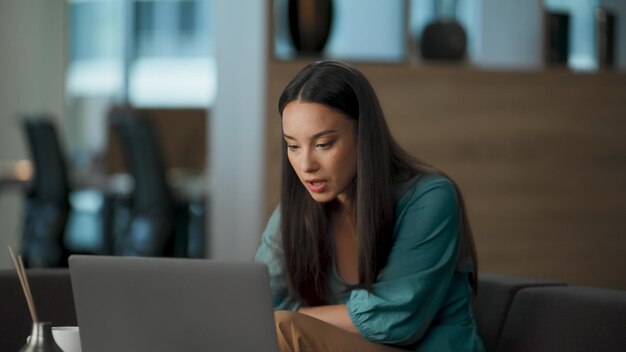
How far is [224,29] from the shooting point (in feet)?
15.6

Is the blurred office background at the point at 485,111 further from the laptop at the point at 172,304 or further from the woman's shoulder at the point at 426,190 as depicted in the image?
the laptop at the point at 172,304

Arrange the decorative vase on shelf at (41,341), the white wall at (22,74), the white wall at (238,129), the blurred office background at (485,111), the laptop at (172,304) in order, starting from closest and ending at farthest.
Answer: the decorative vase on shelf at (41,341), the laptop at (172,304), the white wall at (238,129), the blurred office background at (485,111), the white wall at (22,74)

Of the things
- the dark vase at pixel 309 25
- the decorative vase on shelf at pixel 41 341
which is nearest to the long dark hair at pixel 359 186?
the decorative vase on shelf at pixel 41 341

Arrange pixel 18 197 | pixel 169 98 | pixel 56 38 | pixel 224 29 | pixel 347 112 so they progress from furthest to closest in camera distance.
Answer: pixel 169 98 < pixel 56 38 < pixel 18 197 < pixel 224 29 < pixel 347 112

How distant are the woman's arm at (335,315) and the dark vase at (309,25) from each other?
228 cm

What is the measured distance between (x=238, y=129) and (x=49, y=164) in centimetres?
320

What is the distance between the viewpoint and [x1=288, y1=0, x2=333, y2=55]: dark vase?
4.53m

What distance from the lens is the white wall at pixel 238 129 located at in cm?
444

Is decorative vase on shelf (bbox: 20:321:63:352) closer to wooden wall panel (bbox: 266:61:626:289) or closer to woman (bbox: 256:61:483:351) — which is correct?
woman (bbox: 256:61:483:351)

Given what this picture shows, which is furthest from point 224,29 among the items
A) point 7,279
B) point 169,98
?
point 169,98

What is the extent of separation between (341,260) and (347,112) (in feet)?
1.14

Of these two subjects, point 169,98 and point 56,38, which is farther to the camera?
point 169,98

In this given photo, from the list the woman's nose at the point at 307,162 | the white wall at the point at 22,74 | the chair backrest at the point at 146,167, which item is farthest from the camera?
the white wall at the point at 22,74

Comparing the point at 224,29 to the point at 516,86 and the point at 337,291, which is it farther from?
the point at 337,291
